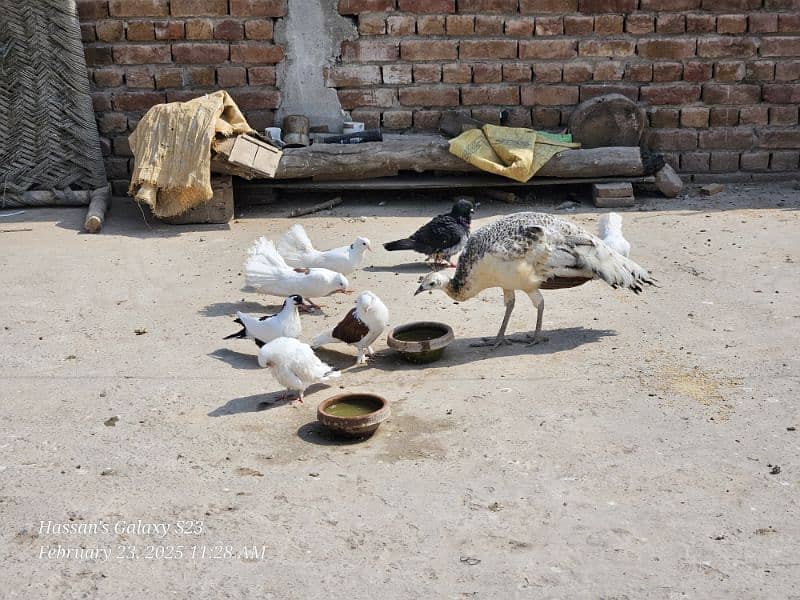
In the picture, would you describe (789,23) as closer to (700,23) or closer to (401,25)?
(700,23)

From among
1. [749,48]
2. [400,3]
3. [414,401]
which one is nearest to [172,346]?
[414,401]

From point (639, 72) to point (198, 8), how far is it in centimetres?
487

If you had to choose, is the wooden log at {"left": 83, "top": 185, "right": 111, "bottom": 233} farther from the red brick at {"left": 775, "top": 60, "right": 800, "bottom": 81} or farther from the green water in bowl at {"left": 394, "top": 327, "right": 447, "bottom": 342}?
the red brick at {"left": 775, "top": 60, "right": 800, "bottom": 81}

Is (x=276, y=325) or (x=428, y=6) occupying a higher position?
(x=428, y=6)

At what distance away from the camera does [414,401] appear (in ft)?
17.3

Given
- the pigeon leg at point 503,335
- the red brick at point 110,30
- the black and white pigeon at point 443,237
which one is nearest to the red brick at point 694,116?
the black and white pigeon at point 443,237

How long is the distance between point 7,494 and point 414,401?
7.12ft

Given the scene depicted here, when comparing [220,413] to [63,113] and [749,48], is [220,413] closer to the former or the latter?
[63,113]

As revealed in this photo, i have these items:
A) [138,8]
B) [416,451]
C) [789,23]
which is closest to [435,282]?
[416,451]

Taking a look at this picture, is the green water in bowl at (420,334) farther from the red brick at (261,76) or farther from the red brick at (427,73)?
the red brick at (261,76)

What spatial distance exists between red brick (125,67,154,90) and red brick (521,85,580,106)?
411 cm

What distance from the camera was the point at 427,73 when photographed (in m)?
10.2

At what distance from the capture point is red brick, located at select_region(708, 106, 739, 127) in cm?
1043

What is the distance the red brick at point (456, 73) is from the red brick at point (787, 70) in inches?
136
